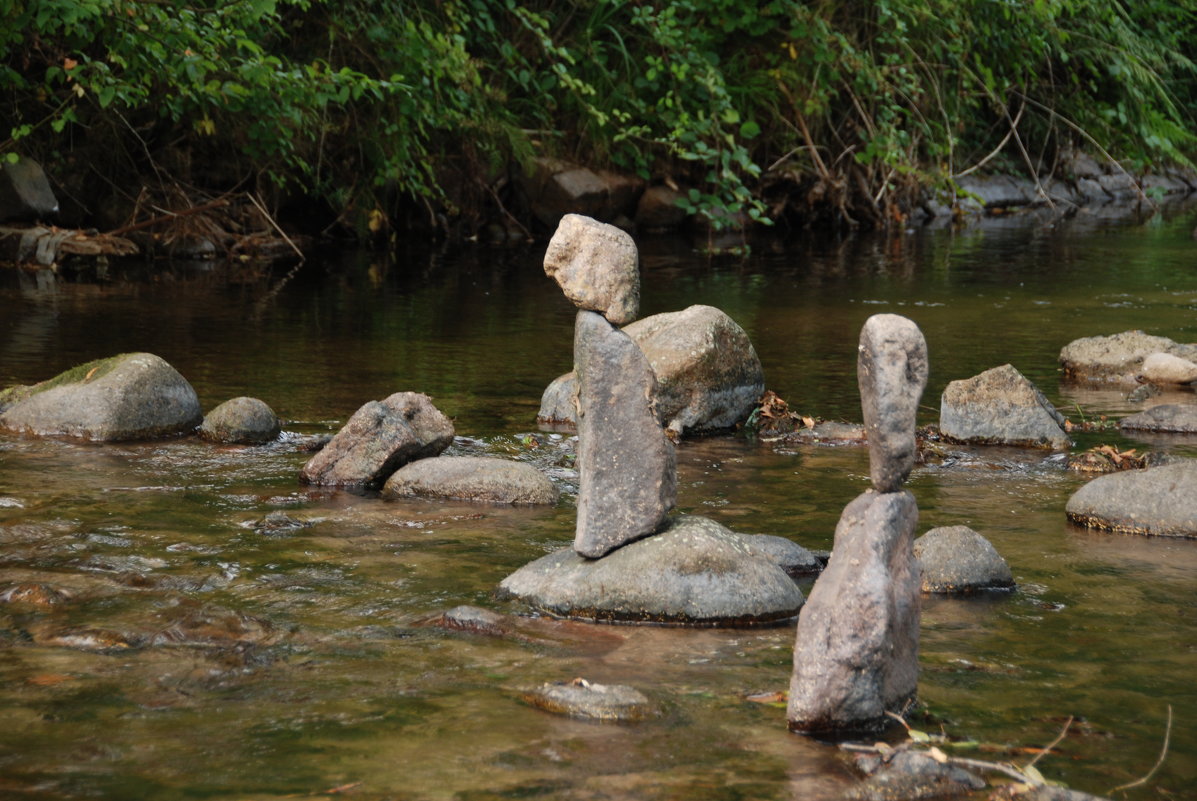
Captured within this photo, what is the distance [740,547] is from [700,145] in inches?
522

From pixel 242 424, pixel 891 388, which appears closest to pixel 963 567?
pixel 891 388

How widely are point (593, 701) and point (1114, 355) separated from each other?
8582mm

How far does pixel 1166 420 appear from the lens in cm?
1000

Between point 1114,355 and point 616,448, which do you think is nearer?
point 616,448

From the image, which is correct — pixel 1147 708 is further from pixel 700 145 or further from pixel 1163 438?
pixel 700 145

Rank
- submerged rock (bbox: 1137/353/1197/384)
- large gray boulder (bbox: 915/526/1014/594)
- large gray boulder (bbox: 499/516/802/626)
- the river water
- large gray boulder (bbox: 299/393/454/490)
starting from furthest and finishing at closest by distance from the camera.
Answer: submerged rock (bbox: 1137/353/1197/384) → large gray boulder (bbox: 299/393/454/490) → large gray boulder (bbox: 915/526/1014/594) → large gray boulder (bbox: 499/516/802/626) → the river water

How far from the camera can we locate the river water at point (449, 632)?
4.43 m

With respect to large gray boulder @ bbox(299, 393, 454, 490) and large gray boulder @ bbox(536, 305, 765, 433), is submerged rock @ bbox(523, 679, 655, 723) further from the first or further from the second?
large gray boulder @ bbox(536, 305, 765, 433)

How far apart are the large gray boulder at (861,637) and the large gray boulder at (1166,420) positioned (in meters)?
5.77

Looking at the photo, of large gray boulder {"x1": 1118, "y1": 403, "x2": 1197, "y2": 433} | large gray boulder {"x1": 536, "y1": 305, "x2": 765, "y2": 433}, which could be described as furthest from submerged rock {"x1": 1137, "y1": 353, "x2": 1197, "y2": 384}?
large gray boulder {"x1": 536, "y1": 305, "x2": 765, "y2": 433}

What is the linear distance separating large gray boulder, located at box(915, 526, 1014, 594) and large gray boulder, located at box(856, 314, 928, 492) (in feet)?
4.90

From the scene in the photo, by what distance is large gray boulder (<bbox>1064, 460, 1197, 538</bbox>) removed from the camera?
727 centimetres

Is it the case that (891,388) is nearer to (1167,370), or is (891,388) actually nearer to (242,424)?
(242,424)

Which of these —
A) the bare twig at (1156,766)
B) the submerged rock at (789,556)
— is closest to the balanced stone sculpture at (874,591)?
the bare twig at (1156,766)
